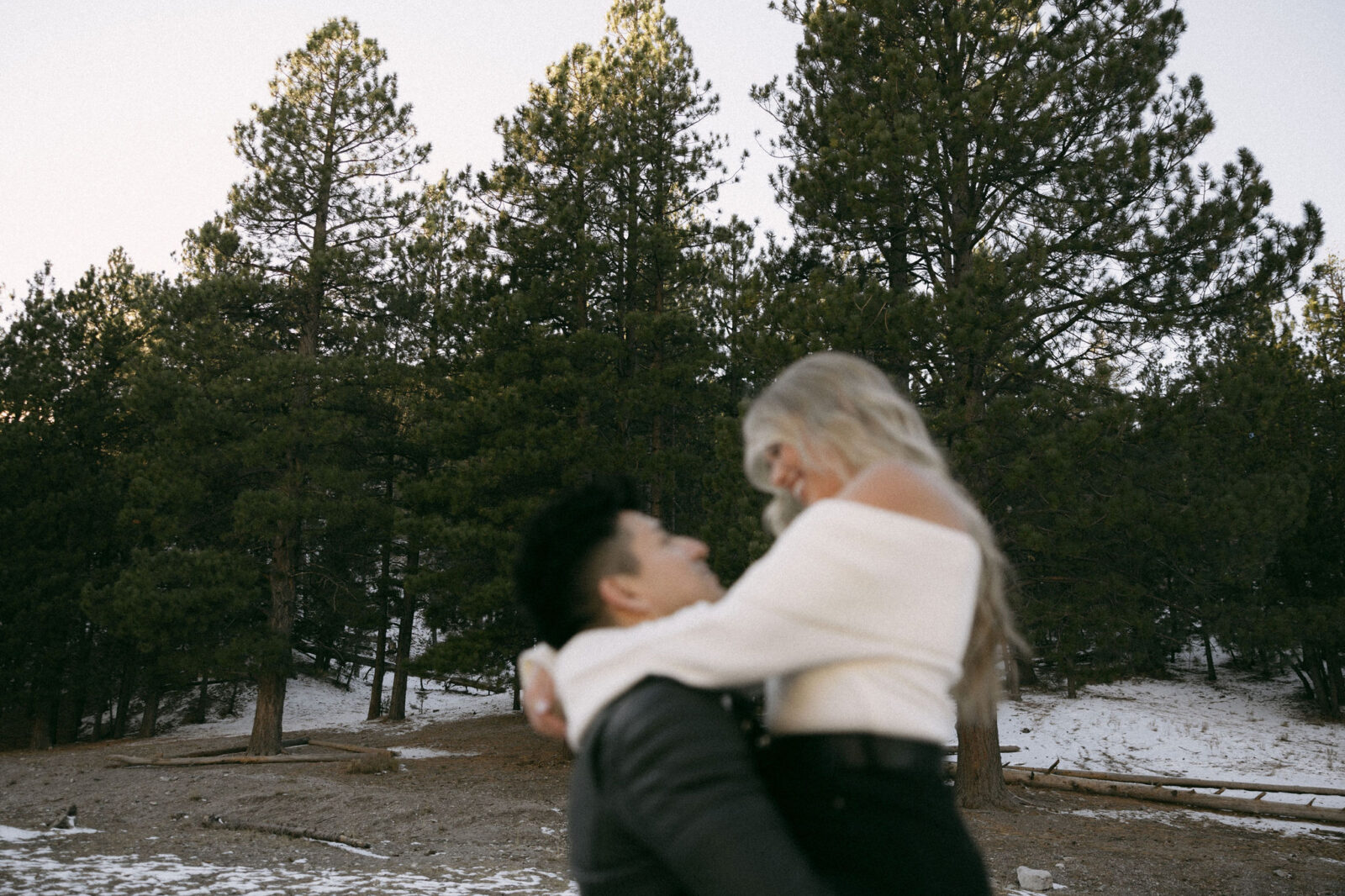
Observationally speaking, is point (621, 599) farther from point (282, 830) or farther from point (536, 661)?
point (282, 830)

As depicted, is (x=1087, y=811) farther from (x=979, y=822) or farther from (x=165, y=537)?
(x=165, y=537)

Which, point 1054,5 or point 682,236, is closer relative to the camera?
point 1054,5

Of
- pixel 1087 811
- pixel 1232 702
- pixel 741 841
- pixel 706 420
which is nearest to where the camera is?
pixel 741 841

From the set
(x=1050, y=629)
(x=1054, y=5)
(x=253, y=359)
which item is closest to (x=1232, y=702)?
(x=1050, y=629)

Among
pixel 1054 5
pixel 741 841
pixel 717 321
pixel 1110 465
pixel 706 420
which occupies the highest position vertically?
pixel 1054 5

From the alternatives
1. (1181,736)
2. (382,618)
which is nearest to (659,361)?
(382,618)

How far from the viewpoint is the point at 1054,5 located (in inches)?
436

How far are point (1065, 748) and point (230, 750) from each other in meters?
16.8

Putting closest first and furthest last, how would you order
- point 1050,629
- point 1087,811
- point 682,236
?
1. point 1050,629
2. point 1087,811
3. point 682,236

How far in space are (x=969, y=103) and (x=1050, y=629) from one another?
20.7 feet

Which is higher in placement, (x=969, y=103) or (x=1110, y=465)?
(x=969, y=103)

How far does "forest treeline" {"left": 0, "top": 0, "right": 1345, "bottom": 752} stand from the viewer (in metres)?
10.2

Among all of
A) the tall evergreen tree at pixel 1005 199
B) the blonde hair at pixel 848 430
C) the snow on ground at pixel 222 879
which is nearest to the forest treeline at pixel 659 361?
the tall evergreen tree at pixel 1005 199

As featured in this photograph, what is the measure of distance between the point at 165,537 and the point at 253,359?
158 inches
